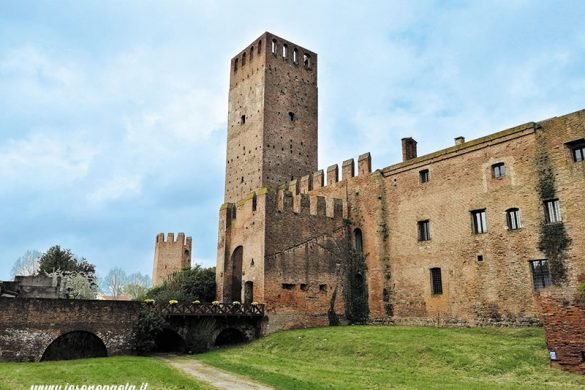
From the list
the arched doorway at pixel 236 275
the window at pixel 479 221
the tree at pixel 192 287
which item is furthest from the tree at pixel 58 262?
the window at pixel 479 221

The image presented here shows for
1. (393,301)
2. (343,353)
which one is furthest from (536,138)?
(343,353)

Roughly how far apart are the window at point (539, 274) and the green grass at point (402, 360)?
6.16 feet

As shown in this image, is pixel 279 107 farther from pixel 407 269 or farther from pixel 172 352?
pixel 172 352

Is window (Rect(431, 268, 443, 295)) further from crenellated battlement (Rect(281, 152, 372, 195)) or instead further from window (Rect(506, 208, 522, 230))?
crenellated battlement (Rect(281, 152, 372, 195))

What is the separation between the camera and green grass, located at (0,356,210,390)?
506 inches

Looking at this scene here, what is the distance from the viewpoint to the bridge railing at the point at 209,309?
21547 mm

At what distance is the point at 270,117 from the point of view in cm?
3606

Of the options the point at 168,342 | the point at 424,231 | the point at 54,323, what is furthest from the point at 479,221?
the point at 54,323

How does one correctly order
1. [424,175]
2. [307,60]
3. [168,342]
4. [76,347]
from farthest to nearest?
[307,60] → [424,175] → [168,342] → [76,347]

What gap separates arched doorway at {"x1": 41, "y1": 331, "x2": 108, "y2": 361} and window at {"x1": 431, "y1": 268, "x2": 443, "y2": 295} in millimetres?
14688

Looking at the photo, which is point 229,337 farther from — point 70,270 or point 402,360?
point 70,270

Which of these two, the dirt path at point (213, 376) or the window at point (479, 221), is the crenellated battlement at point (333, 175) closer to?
the window at point (479, 221)

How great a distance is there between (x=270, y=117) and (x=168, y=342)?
1835 cm

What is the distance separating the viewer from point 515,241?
20.0 m
